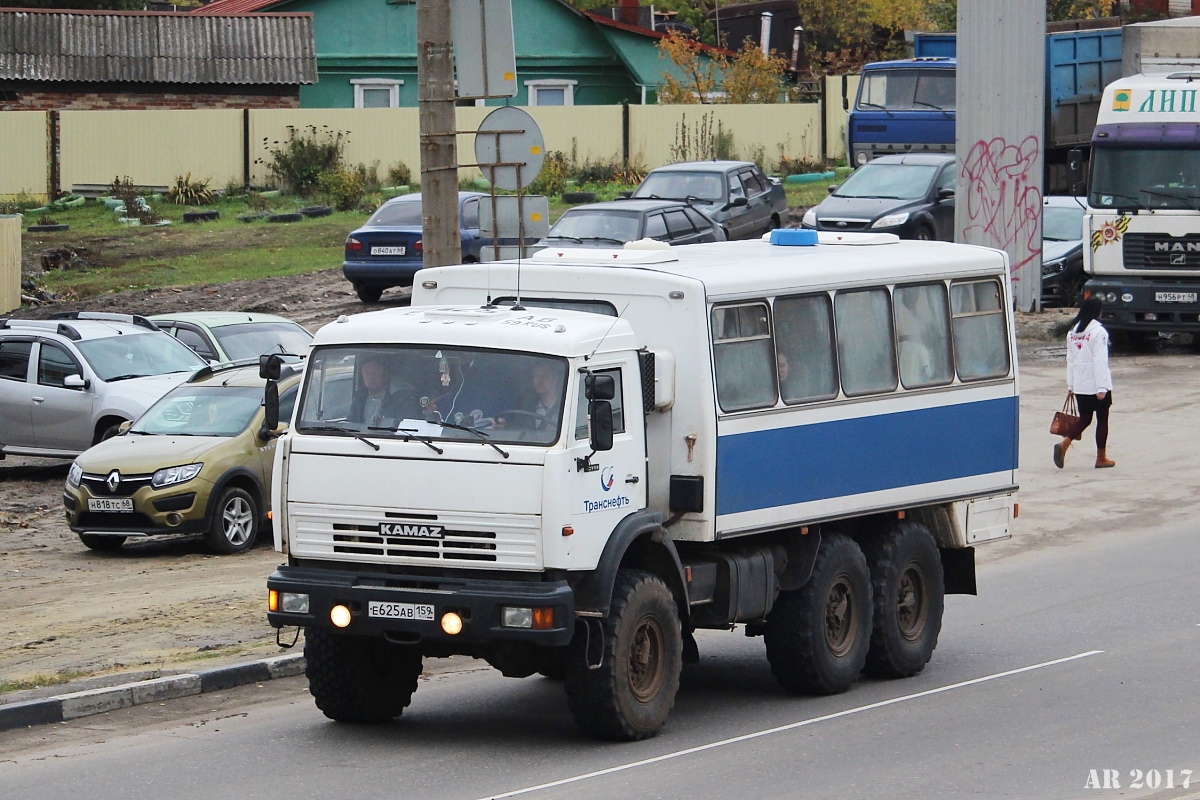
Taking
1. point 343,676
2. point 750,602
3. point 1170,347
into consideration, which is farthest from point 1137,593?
point 1170,347

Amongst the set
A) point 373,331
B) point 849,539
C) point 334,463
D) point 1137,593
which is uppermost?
point 373,331

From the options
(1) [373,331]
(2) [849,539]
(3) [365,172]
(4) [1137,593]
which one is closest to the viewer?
(1) [373,331]

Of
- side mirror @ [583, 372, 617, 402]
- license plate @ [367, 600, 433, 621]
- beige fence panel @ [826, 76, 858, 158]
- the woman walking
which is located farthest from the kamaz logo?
beige fence panel @ [826, 76, 858, 158]

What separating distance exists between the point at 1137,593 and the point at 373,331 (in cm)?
711

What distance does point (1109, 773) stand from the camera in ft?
28.1

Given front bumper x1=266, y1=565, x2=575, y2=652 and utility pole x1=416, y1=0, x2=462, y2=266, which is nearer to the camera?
front bumper x1=266, y1=565, x2=575, y2=652

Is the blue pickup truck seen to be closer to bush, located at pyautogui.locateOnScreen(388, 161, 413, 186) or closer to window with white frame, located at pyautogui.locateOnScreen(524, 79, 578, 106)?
bush, located at pyautogui.locateOnScreen(388, 161, 413, 186)

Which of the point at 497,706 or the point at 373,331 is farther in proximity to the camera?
the point at 497,706

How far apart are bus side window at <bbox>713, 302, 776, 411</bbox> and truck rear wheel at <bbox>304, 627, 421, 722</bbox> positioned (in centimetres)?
218

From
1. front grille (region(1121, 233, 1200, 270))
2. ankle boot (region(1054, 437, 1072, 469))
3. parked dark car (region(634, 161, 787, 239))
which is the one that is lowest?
ankle boot (region(1054, 437, 1072, 469))

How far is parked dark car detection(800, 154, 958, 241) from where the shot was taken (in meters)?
28.8

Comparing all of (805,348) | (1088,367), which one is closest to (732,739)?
(805,348)

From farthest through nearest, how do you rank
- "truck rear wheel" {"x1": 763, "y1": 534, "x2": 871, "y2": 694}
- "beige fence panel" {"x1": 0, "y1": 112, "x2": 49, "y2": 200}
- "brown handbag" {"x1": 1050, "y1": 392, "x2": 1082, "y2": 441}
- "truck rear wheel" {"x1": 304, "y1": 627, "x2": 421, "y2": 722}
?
"beige fence panel" {"x1": 0, "y1": 112, "x2": 49, "y2": 200} < "brown handbag" {"x1": 1050, "y1": 392, "x2": 1082, "y2": 441} < "truck rear wheel" {"x1": 763, "y1": 534, "x2": 871, "y2": 694} < "truck rear wheel" {"x1": 304, "y1": 627, "x2": 421, "y2": 722}

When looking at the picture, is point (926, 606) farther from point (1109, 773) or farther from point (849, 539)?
point (1109, 773)
